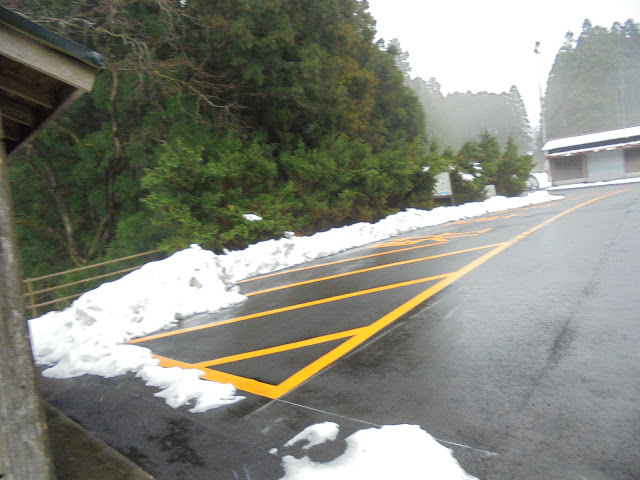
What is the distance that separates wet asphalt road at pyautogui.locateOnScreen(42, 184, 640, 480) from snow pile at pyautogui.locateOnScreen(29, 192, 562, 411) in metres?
0.23

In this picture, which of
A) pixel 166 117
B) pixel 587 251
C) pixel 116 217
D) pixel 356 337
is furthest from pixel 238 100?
pixel 356 337

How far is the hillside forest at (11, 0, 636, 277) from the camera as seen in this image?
11.5 meters

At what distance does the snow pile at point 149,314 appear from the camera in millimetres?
4484

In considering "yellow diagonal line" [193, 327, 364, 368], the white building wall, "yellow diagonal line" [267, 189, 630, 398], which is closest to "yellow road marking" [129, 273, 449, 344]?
"yellow diagonal line" [267, 189, 630, 398]

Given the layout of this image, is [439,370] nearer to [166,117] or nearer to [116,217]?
[166,117]

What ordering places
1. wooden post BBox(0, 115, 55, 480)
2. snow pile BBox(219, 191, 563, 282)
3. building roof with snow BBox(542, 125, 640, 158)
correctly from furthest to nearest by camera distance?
building roof with snow BBox(542, 125, 640, 158)
snow pile BBox(219, 191, 563, 282)
wooden post BBox(0, 115, 55, 480)

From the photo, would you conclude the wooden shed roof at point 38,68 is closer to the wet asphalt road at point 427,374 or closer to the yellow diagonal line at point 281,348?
the wet asphalt road at point 427,374

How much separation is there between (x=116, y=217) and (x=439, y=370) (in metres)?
14.4

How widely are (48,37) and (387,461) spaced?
3191 millimetres

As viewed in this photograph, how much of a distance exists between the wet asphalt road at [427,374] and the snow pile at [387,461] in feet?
0.29

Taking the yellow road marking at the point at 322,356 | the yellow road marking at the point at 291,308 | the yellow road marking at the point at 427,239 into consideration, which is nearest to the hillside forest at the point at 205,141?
the yellow road marking at the point at 427,239

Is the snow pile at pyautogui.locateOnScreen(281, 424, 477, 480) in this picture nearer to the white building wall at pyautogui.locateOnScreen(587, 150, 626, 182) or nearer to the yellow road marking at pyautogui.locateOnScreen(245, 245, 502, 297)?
the yellow road marking at pyautogui.locateOnScreen(245, 245, 502, 297)

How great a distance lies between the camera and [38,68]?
10.5 ft

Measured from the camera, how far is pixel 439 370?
12.7 feet
